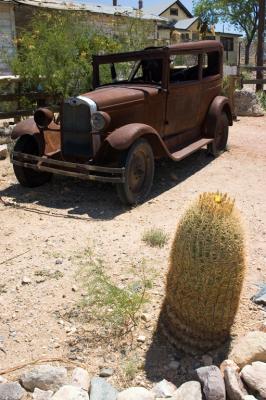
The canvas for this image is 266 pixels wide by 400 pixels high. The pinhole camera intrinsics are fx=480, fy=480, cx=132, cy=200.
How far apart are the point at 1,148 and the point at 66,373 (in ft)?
19.0

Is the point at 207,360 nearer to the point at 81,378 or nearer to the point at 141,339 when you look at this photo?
the point at 141,339

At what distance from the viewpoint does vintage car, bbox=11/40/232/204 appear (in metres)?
5.75

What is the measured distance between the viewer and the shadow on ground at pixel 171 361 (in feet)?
9.84

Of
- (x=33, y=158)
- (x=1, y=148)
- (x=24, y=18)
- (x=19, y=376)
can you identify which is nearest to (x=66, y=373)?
(x=19, y=376)

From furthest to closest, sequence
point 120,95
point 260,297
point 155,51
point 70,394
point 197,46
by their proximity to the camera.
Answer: point 197,46, point 155,51, point 120,95, point 260,297, point 70,394

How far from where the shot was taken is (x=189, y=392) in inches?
106

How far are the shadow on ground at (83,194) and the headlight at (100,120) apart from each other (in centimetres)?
93

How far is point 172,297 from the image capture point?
3219 mm

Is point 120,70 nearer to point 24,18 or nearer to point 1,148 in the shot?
point 1,148

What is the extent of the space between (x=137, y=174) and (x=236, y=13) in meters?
42.9

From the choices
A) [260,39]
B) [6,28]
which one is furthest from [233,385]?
[6,28]

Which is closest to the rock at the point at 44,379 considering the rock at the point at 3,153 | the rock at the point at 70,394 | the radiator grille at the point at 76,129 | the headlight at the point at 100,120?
the rock at the point at 70,394

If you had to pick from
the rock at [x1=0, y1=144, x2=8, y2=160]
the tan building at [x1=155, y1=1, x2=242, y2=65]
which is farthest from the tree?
the rock at [x1=0, y1=144, x2=8, y2=160]

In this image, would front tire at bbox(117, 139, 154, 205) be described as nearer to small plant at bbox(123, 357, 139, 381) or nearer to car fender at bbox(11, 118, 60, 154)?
car fender at bbox(11, 118, 60, 154)
